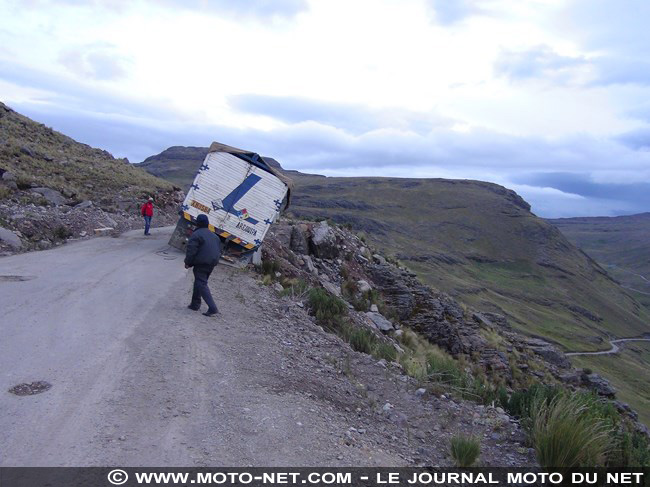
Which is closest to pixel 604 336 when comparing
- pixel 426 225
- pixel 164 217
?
pixel 426 225

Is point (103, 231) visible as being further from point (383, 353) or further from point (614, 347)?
point (614, 347)

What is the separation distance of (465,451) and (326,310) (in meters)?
6.74

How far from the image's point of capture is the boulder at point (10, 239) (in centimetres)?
1617

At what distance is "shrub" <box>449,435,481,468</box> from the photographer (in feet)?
18.7

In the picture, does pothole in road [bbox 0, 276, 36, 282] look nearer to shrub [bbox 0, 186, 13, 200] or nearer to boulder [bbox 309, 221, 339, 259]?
shrub [bbox 0, 186, 13, 200]

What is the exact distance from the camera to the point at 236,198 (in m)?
16.3

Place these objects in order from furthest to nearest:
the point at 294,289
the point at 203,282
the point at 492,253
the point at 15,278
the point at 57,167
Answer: the point at 492,253, the point at 57,167, the point at 294,289, the point at 15,278, the point at 203,282

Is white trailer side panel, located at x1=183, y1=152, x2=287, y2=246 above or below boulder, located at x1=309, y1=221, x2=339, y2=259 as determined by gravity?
above

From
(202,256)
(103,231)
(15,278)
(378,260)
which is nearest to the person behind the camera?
(202,256)

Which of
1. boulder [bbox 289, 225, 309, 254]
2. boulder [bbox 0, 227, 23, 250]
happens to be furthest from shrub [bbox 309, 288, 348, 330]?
boulder [bbox 0, 227, 23, 250]

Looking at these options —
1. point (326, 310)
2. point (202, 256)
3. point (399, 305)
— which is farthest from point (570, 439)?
point (399, 305)

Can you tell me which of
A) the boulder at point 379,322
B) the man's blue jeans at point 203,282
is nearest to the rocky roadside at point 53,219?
the man's blue jeans at point 203,282

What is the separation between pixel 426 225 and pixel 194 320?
120 meters

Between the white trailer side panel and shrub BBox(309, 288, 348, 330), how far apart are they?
391 centimetres
